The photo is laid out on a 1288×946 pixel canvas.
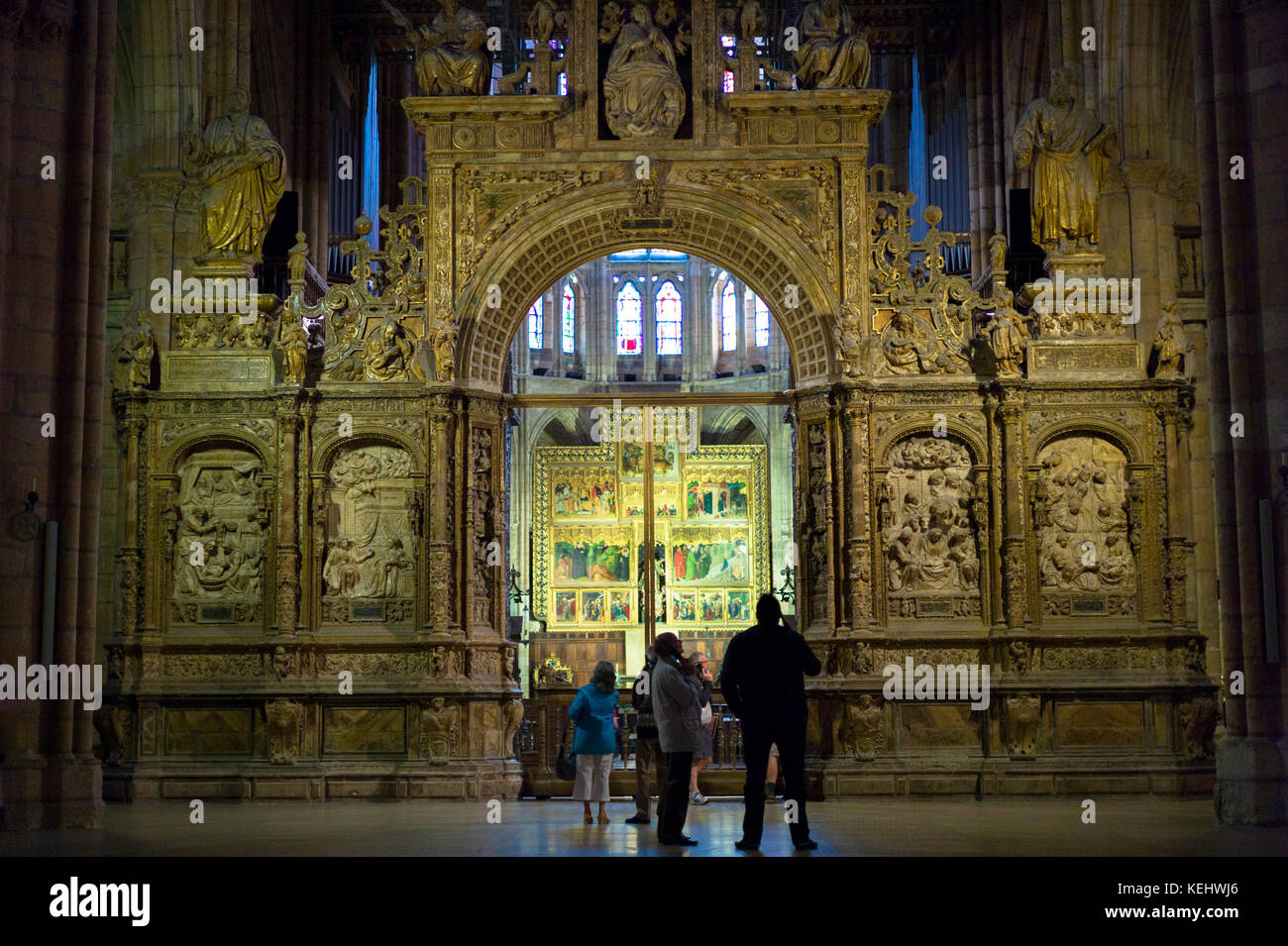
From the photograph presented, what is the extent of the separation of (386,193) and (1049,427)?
15.4 m

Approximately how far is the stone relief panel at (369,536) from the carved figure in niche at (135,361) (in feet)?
8.48

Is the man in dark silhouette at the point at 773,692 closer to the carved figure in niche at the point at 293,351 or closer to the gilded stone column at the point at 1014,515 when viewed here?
the gilded stone column at the point at 1014,515

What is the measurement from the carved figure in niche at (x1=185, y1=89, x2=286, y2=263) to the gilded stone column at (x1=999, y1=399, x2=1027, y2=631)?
9.63 metres

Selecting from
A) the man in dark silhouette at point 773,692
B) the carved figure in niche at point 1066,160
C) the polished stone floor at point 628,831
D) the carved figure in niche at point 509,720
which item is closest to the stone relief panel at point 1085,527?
the polished stone floor at point 628,831

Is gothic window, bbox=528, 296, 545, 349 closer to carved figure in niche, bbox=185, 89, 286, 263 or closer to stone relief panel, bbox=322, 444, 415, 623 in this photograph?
carved figure in niche, bbox=185, 89, 286, 263

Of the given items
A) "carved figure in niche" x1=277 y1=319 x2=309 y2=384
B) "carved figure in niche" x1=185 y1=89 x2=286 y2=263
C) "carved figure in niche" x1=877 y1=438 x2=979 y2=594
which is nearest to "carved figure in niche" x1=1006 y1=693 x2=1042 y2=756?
"carved figure in niche" x1=877 y1=438 x2=979 y2=594

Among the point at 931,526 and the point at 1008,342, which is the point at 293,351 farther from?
the point at 1008,342

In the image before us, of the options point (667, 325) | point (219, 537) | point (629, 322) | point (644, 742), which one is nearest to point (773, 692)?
point (644, 742)

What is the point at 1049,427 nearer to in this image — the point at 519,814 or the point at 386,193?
Answer: the point at 519,814

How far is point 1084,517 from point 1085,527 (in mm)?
122

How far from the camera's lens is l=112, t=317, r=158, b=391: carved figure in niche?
19.5m

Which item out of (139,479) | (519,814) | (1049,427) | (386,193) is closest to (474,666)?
(519,814)

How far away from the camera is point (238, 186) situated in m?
19.9

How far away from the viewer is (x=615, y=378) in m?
39.2
